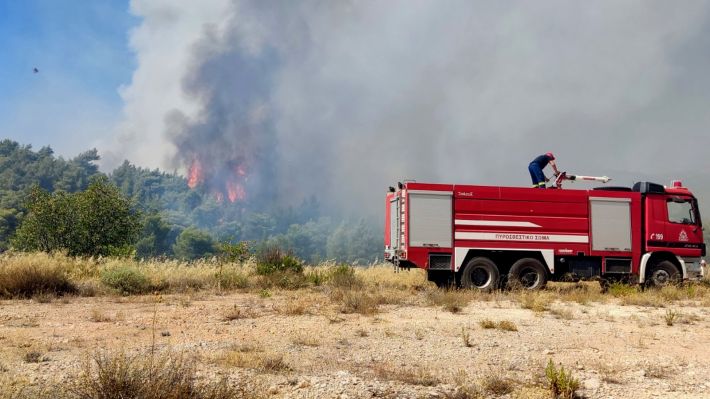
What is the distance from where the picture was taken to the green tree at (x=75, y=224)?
3281 centimetres

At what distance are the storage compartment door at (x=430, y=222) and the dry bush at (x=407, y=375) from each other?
8383mm

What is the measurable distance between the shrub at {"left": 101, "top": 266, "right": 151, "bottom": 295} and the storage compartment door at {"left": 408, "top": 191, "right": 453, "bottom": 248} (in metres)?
7.34

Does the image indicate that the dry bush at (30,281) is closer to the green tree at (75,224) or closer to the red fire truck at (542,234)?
the red fire truck at (542,234)

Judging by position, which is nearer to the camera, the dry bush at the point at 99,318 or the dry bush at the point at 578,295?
the dry bush at the point at 99,318

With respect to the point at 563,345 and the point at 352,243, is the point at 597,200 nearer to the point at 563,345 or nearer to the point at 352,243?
the point at 563,345

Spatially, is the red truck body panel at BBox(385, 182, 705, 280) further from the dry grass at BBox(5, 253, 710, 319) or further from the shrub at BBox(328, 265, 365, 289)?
the shrub at BBox(328, 265, 365, 289)

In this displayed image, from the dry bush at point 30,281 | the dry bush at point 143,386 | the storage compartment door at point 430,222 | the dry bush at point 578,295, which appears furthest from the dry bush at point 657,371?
the dry bush at point 30,281

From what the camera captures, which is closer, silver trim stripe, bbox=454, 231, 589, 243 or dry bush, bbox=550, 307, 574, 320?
dry bush, bbox=550, 307, 574, 320

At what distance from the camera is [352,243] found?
13875 centimetres

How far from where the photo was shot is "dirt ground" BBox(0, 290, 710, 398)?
18.3ft

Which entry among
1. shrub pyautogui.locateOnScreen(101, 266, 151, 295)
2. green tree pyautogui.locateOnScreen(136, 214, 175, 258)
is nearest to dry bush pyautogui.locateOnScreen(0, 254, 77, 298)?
shrub pyautogui.locateOnScreen(101, 266, 151, 295)

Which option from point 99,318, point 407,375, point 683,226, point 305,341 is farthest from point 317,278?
point 683,226

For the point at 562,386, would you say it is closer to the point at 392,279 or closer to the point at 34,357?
the point at 34,357

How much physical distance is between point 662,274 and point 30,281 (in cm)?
1706
